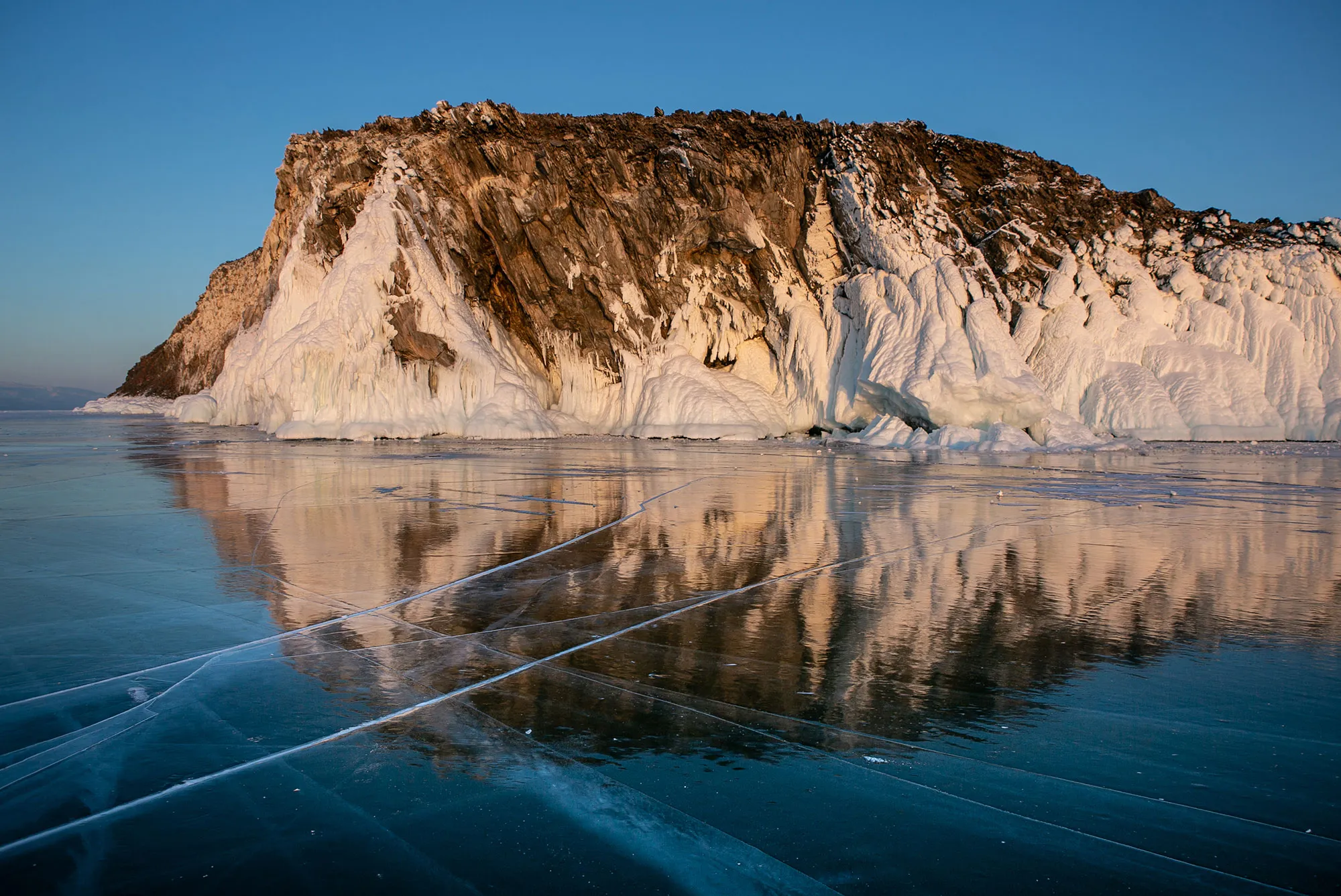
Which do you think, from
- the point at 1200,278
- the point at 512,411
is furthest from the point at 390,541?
the point at 1200,278

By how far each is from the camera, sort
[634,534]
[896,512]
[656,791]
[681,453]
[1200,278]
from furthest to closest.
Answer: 1. [1200,278]
2. [681,453]
3. [896,512]
4. [634,534]
5. [656,791]

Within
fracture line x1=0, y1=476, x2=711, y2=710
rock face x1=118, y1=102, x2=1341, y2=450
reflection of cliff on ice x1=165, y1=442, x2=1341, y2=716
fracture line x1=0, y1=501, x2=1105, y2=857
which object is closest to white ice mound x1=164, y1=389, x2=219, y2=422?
rock face x1=118, y1=102, x2=1341, y2=450

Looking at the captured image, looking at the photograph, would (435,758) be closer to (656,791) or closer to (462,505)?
(656,791)

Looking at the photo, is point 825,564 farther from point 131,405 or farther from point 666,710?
point 131,405

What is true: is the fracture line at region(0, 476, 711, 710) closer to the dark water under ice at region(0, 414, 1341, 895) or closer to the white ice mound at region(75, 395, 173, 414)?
the dark water under ice at region(0, 414, 1341, 895)

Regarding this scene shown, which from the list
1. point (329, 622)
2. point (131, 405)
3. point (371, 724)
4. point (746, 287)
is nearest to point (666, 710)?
point (371, 724)

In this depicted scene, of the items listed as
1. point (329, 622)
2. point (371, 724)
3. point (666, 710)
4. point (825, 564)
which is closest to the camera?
point (371, 724)
